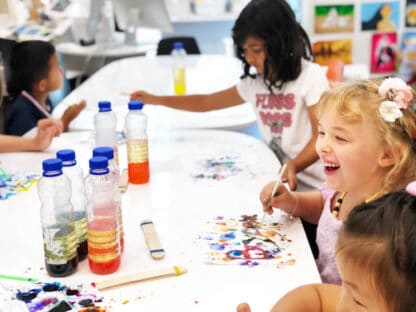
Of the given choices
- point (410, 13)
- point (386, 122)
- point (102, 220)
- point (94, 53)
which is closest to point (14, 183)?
point (102, 220)

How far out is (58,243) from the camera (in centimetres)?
104

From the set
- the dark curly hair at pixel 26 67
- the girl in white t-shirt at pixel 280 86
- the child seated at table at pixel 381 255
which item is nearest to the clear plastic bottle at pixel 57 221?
the child seated at table at pixel 381 255

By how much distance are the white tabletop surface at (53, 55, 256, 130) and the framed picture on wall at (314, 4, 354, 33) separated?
1.54ft

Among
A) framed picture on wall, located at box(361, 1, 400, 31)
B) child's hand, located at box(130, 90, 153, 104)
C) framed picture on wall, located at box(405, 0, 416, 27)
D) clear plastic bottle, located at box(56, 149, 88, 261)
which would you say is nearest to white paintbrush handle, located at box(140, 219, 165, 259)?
clear plastic bottle, located at box(56, 149, 88, 261)

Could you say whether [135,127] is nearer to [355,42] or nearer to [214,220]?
[214,220]

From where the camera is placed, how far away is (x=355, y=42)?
2951 millimetres

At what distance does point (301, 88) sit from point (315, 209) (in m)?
0.57

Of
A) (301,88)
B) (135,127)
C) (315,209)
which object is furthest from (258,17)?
(315,209)

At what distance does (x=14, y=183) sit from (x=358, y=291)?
1073mm

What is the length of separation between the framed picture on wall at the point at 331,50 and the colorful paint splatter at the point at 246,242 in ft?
Answer: 5.92

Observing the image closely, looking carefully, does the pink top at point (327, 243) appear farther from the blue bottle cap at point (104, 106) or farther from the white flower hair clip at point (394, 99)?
the blue bottle cap at point (104, 106)

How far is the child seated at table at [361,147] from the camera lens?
118 cm

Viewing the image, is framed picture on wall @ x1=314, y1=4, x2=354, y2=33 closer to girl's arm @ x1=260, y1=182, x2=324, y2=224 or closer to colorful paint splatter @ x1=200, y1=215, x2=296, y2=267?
girl's arm @ x1=260, y1=182, x2=324, y2=224

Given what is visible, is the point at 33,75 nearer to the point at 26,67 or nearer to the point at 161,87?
the point at 26,67
